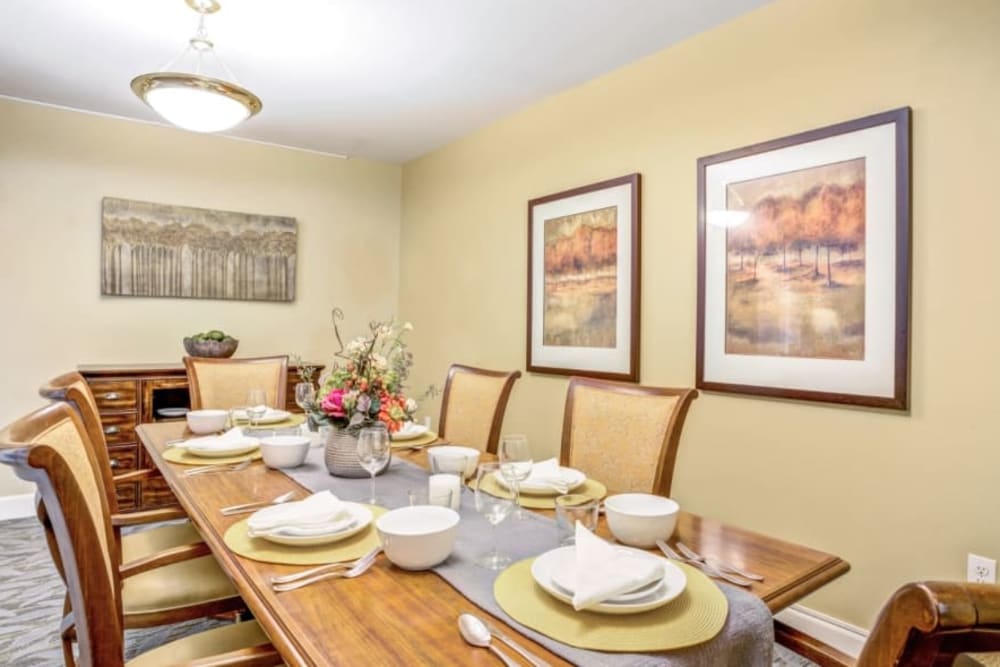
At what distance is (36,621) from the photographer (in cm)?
221

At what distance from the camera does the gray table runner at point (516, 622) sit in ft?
2.54

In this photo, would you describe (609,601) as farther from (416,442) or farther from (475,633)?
(416,442)

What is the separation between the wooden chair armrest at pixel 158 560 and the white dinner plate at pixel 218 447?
1.72 ft

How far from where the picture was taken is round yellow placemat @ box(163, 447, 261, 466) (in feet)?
5.86

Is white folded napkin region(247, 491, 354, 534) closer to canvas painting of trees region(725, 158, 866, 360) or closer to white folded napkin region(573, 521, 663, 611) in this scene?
white folded napkin region(573, 521, 663, 611)

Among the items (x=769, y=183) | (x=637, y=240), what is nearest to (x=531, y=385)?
(x=637, y=240)

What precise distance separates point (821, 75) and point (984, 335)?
1.07m

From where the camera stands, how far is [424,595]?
0.94 metres

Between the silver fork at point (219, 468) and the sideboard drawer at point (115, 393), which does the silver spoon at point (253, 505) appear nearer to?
the silver fork at point (219, 468)

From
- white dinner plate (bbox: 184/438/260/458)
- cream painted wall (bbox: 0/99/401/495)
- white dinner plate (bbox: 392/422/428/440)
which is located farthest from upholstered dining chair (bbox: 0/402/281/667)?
cream painted wall (bbox: 0/99/401/495)

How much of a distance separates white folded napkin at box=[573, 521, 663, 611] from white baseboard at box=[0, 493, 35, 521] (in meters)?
3.90

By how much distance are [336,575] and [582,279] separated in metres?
2.33

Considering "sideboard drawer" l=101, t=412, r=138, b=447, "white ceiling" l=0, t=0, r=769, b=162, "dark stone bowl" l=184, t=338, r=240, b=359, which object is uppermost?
"white ceiling" l=0, t=0, r=769, b=162

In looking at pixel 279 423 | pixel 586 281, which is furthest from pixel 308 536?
pixel 586 281
